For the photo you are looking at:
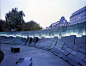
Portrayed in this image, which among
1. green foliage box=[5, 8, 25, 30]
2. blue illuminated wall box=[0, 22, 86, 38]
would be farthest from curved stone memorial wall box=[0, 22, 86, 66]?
green foliage box=[5, 8, 25, 30]

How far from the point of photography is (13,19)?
22.0 metres

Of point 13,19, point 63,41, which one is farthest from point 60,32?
point 13,19

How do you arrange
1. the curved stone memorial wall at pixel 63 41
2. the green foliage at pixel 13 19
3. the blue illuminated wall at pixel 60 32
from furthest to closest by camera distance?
1. the green foliage at pixel 13 19
2. the blue illuminated wall at pixel 60 32
3. the curved stone memorial wall at pixel 63 41

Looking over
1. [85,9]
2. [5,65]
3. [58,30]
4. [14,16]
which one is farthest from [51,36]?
[85,9]

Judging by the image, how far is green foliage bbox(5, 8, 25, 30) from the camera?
22000 mm

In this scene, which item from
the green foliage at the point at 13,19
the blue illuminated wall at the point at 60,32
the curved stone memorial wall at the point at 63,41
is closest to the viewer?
the curved stone memorial wall at the point at 63,41

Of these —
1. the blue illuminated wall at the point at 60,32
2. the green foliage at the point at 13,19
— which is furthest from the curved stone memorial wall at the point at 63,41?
the green foliage at the point at 13,19

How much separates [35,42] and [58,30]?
5116mm

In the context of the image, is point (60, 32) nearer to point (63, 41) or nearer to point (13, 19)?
point (63, 41)

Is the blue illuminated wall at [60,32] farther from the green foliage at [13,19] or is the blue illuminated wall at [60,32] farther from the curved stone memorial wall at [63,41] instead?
the green foliage at [13,19]

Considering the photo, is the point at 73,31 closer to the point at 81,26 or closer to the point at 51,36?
the point at 81,26

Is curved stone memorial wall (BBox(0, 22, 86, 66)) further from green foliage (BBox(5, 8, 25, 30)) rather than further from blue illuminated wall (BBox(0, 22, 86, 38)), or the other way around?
green foliage (BBox(5, 8, 25, 30))

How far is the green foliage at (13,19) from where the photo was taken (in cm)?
2200

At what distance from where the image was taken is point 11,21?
22047 mm
